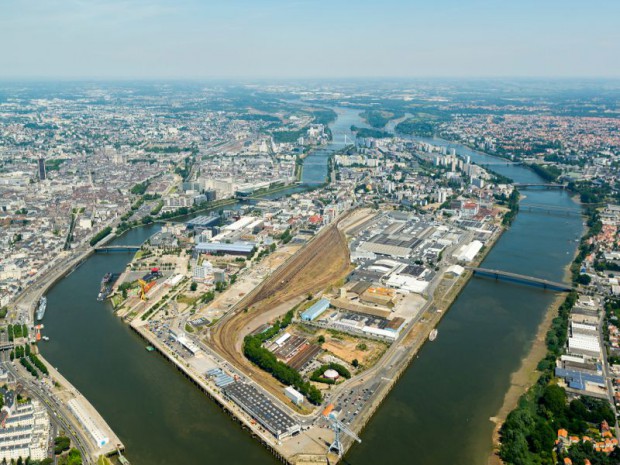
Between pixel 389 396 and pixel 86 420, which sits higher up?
pixel 86 420

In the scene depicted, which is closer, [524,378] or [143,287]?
[524,378]

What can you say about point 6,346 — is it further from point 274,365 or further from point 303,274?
point 303,274

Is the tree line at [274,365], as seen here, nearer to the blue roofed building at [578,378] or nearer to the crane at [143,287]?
the crane at [143,287]

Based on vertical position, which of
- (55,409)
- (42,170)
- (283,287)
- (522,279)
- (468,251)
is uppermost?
(42,170)

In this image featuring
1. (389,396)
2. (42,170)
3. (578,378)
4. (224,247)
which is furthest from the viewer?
(42,170)

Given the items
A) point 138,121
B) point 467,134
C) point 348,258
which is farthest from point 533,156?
point 138,121

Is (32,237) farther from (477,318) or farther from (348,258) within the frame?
(477,318)

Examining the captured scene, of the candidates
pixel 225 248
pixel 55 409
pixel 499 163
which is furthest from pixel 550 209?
pixel 55 409
